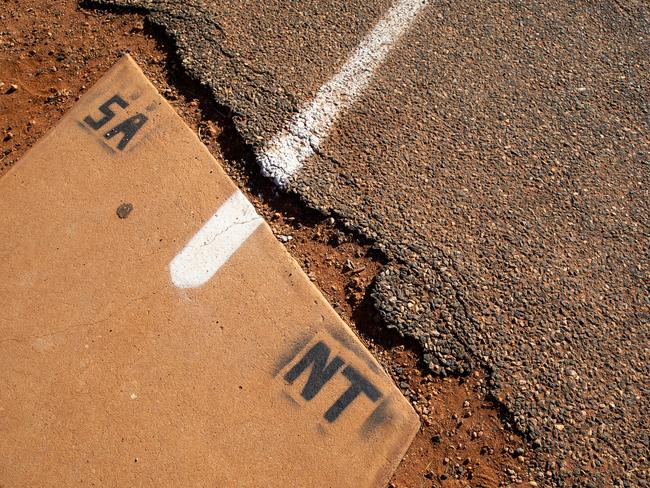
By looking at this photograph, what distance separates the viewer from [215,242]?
268 cm

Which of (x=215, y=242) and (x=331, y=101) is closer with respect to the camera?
(x=215, y=242)

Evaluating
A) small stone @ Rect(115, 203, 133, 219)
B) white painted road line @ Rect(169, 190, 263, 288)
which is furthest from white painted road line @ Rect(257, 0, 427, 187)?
small stone @ Rect(115, 203, 133, 219)

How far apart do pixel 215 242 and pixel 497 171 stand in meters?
1.57

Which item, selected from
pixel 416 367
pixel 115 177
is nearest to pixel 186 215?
pixel 115 177

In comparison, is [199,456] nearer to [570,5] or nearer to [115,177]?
[115,177]

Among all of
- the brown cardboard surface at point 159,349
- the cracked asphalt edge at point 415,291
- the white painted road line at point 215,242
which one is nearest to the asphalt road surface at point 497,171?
the cracked asphalt edge at point 415,291

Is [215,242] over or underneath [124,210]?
over

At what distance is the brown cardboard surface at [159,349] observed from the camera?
2.31 m

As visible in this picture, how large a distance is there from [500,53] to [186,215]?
212cm

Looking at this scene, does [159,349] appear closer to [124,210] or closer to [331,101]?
[124,210]

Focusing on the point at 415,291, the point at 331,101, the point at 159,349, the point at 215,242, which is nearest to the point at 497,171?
the point at 415,291

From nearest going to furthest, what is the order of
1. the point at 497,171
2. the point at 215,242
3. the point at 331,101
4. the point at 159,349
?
the point at 159,349 → the point at 215,242 → the point at 497,171 → the point at 331,101

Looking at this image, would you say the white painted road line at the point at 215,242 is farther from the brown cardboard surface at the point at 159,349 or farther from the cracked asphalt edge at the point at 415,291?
the cracked asphalt edge at the point at 415,291

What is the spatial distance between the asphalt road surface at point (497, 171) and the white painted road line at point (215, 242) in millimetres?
299
